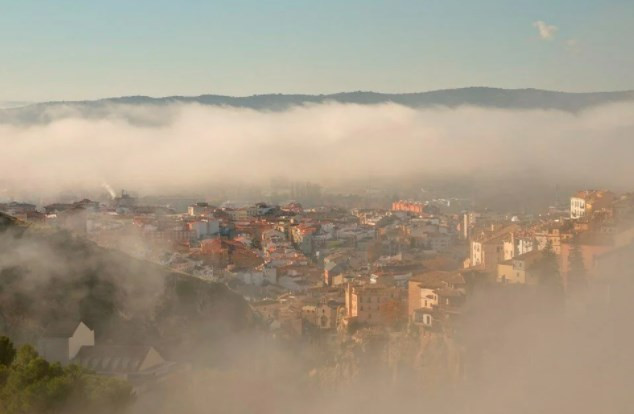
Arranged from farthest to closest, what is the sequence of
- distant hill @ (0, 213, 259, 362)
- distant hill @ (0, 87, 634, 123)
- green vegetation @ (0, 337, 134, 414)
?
distant hill @ (0, 87, 634, 123)
distant hill @ (0, 213, 259, 362)
green vegetation @ (0, 337, 134, 414)

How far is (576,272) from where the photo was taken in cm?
1314

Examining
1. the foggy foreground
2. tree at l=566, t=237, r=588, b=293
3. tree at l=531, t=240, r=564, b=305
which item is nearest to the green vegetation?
the foggy foreground

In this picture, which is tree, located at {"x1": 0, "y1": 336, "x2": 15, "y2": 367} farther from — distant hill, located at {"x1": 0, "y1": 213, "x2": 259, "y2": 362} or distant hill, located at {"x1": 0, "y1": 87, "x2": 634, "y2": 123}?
distant hill, located at {"x1": 0, "y1": 87, "x2": 634, "y2": 123}

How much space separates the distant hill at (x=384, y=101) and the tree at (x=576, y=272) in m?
5.16

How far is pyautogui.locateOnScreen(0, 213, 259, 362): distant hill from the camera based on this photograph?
14.6 metres

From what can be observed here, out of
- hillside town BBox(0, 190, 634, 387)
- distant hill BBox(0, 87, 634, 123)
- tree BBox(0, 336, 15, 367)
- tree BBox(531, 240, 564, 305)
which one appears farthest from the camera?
distant hill BBox(0, 87, 634, 123)

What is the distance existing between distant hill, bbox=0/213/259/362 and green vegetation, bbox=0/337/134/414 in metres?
4.86

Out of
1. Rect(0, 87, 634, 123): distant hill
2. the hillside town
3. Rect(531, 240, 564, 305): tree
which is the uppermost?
Rect(0, 87, 634, 123): distant hill

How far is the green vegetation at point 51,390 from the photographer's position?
27.0ft

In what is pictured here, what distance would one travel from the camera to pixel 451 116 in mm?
58000

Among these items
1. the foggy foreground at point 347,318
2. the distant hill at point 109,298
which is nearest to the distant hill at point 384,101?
the foggy foreground at point 347,318

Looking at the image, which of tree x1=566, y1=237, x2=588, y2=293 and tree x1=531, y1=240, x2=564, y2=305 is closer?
tree x1=566, y1=237, x2=588, y2=293

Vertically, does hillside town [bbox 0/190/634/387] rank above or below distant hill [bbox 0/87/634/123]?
below

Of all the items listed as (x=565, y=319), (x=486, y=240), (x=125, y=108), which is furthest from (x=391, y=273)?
(x=125, y=108)
